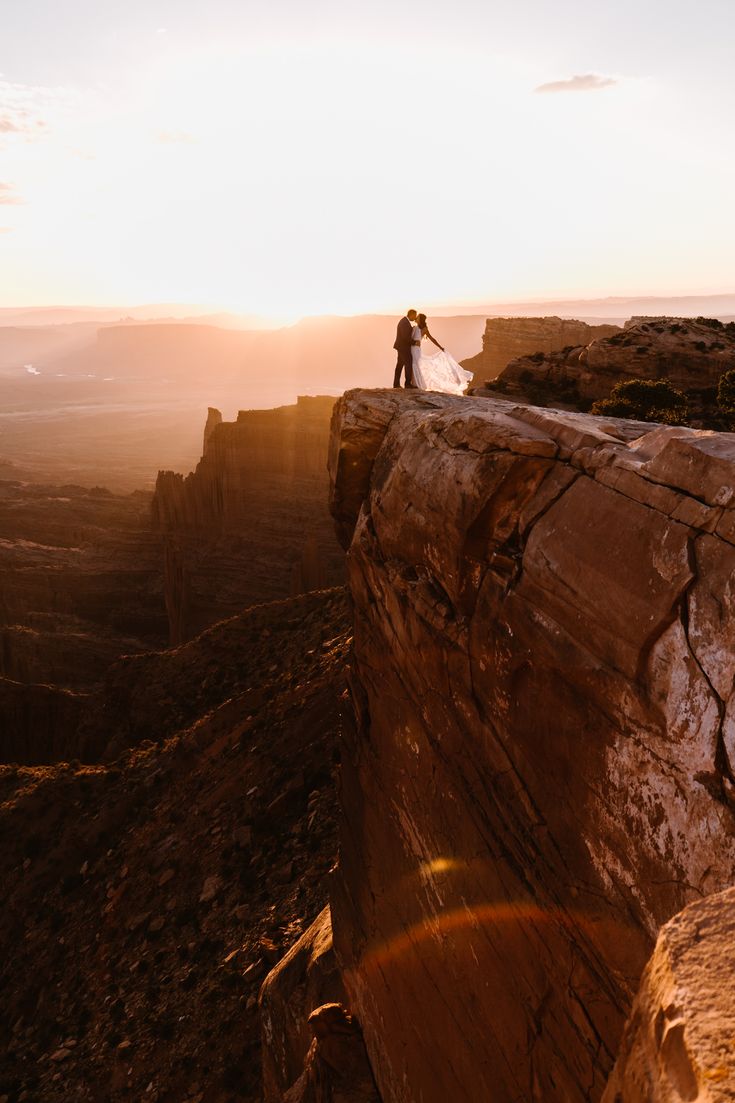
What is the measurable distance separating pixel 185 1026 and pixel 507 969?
13.4m

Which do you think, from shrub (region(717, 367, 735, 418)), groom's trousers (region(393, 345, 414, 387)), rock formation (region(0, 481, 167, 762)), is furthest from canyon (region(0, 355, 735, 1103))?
rock formation (region(0, 481, 167, 762))

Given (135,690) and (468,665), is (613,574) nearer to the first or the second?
(468,665)

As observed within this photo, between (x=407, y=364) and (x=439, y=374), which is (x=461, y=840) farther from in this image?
(x=439, y=374)

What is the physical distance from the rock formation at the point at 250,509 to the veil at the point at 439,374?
5256 cm

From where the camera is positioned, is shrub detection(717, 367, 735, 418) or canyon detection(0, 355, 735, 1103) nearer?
canyon detection(0, 355, 735, 1103)

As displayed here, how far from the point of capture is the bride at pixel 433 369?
48.2 ft

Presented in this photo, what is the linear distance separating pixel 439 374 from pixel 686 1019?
636 inches

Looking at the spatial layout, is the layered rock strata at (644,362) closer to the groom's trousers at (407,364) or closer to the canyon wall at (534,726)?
the groom's trousers at (407,364)

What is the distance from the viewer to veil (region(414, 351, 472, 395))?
49.5 feet

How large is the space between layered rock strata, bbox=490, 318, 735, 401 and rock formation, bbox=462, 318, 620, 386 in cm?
1112

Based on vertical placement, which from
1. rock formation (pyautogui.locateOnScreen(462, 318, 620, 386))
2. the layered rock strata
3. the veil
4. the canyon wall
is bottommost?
the canyon wall

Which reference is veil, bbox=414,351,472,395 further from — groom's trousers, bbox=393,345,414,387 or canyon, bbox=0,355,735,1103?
canyon, bbox=0,355,735,1103

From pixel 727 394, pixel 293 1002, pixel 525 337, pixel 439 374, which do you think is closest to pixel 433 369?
pixel 439 374

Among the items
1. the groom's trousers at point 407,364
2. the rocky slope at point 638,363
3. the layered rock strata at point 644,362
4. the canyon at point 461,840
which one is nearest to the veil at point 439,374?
the groom's trousers at point 407,364
